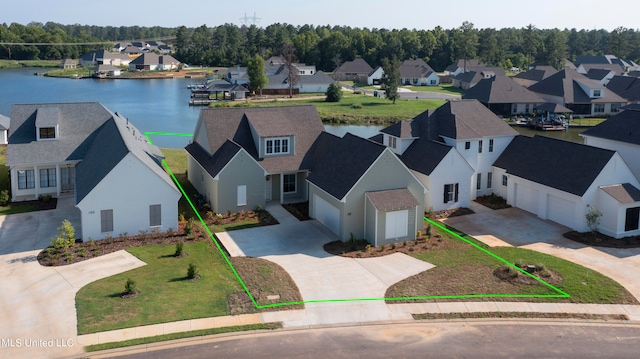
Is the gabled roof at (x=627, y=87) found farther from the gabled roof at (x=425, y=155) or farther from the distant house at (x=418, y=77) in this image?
the gabled roof at (x=425, y=155)

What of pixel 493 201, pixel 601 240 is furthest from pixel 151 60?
pixel 601 240

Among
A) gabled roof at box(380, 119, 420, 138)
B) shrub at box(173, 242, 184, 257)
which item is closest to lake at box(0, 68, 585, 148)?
gabled roof at box(380, 119, 420, 138)

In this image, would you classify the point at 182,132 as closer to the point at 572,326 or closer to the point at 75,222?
the point at 75,222

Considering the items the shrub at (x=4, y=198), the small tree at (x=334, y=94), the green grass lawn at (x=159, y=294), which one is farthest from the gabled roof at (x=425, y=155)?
the small tree at (x=334, y=94)

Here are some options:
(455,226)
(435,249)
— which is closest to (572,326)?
(435,249)

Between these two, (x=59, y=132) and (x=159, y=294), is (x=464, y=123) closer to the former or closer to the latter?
(x=159, y=294)
